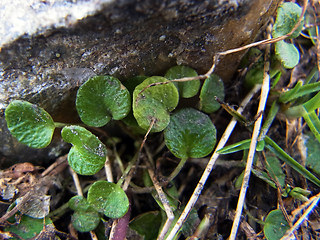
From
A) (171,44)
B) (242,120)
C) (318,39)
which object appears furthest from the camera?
(318,39)

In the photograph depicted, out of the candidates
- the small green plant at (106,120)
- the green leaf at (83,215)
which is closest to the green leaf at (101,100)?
the small green plant at (106,120)

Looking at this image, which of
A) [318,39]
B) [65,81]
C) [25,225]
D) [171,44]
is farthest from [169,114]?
[318,39]

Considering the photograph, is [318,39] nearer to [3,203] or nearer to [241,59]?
[241,59]

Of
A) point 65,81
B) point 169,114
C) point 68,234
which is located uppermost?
point 65,81

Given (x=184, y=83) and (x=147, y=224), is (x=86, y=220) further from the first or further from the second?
(x=184, y=83)

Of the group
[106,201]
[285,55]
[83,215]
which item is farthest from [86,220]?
[285,55]
